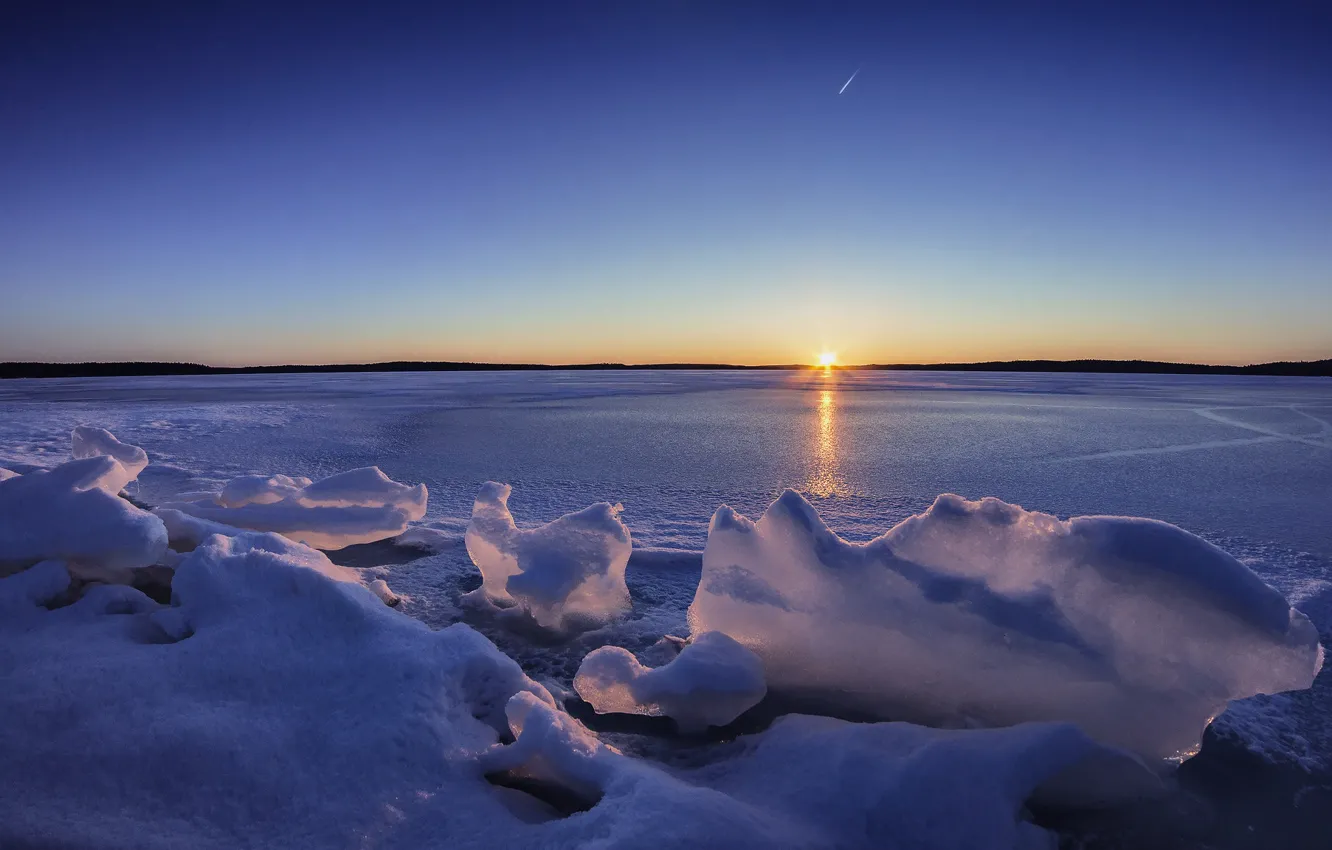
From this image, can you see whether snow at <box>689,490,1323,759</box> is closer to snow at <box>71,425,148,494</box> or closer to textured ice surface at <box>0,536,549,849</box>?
textured ice surface at <box>0,536,549,849</box>

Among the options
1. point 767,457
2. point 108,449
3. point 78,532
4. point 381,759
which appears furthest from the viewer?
point 767,457

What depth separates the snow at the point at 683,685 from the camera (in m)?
2.10

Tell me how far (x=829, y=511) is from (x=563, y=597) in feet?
8.20

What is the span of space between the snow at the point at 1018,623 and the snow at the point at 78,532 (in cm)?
217

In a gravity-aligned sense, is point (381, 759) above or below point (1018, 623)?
below

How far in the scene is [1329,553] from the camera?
3.65m

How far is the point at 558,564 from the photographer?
280 centimetres

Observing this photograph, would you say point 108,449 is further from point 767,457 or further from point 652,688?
point 767,457

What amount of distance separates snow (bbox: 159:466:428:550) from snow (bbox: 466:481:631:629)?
0.95 m

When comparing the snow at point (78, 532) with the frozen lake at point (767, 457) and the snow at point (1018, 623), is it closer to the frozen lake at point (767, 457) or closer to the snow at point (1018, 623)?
the frozen lake at point (767, 457)

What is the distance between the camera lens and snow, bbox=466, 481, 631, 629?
2.79 meters

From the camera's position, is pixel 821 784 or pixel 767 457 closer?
pixel 821 784

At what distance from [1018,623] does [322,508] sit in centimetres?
356

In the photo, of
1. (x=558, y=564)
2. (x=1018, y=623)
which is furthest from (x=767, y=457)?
(x=1018, y=623)
